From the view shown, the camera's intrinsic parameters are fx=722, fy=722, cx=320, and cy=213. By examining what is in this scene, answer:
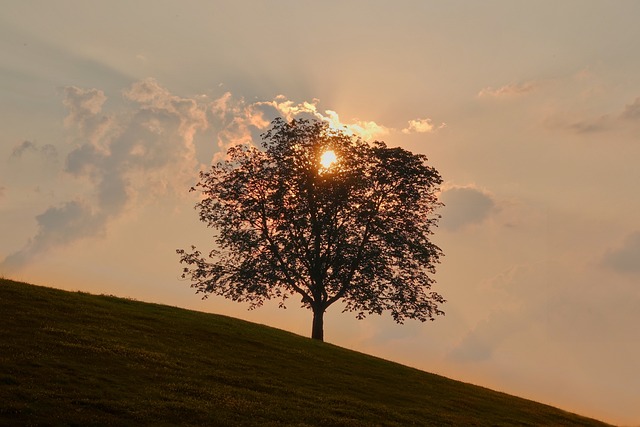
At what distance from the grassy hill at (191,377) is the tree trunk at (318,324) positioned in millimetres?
9243

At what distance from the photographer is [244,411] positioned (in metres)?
30.4

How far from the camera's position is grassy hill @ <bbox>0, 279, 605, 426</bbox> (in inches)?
1095

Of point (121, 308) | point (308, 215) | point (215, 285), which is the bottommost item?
point (121, 308)

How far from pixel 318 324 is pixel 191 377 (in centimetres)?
3122

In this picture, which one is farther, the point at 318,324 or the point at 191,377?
the point at 318,324

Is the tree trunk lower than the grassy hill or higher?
higher

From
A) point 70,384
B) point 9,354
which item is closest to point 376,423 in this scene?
point 70,384

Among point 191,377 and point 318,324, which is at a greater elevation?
point 318,324

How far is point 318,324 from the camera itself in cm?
6488

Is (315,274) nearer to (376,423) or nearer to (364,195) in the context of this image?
(364,195)

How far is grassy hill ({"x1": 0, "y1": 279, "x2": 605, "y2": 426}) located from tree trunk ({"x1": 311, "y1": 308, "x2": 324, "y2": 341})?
9.24 meters

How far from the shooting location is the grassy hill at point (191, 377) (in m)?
27.8

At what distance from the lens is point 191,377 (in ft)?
113

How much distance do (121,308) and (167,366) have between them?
14.4m
